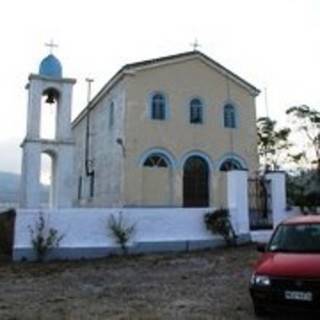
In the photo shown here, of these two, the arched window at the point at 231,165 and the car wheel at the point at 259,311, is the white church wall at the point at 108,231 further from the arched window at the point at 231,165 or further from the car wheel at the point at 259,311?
the car wheel at the point at 259,311

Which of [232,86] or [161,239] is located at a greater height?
[232,86]

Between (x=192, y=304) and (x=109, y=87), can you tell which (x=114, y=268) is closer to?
(x=192, y=304)

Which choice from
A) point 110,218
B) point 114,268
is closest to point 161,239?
point 110,218

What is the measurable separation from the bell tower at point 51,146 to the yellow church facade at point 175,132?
10.1 feet

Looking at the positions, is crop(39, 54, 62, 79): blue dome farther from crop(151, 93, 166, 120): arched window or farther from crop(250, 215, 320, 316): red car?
crop(250, 215, 320, 316): red car

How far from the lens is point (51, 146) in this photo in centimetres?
2175

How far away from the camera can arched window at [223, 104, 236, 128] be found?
87.1ft

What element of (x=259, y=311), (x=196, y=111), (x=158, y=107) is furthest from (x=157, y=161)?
(x=259, y=311)

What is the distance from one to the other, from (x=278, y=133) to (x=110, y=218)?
1637 cm

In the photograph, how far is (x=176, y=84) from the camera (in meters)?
25.8

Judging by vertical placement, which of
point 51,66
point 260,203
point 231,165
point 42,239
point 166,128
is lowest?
point 42,239

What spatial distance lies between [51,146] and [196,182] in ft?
23.7

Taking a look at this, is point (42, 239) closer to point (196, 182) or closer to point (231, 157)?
point (196, 182)

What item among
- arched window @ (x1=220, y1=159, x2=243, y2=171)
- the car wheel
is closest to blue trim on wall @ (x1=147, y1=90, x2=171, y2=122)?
arched window @ (x1=220, y1=159, x2=243, y2=171)
